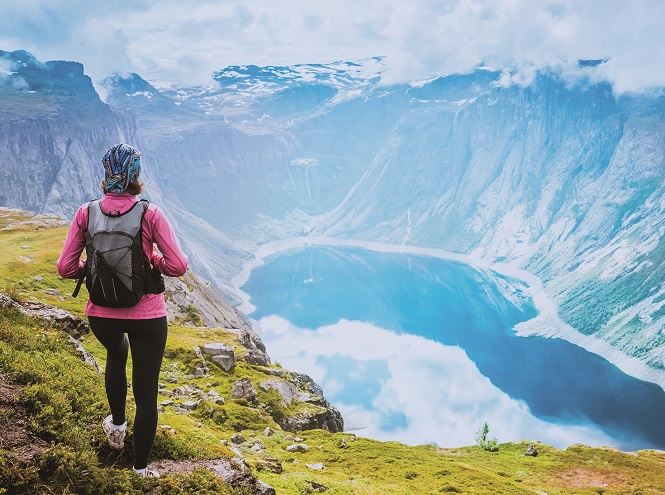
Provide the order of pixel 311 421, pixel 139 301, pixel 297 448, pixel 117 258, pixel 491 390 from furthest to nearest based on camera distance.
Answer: pixel 491 390 → pixel 311 421 → pixel 297 448 → pixel 139 301 → pixel 117 258

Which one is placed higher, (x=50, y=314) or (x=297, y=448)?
(x=50, y=314)

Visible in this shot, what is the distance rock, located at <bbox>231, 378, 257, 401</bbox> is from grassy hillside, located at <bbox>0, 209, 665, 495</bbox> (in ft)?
1.49

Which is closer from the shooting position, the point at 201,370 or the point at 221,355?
the point at 201,370

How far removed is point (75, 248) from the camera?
719cm

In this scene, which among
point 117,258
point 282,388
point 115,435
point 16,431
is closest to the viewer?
point 117,258

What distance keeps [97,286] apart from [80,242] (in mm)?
822

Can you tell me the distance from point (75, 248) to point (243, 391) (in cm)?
2023

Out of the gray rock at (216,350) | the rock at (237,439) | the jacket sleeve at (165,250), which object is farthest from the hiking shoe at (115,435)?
the gray rock at (216,350)

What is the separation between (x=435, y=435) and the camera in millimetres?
132875

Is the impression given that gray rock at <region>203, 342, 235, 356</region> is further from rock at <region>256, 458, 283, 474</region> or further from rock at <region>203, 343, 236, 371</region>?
rock at <region>256, 458, 283, 474</region>

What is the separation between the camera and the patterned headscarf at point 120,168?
7.10 meters

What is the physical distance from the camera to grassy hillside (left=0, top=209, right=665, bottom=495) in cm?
708

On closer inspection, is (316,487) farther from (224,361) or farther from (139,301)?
(224,361)

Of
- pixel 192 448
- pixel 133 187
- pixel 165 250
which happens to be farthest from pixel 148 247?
pixel 192 448
